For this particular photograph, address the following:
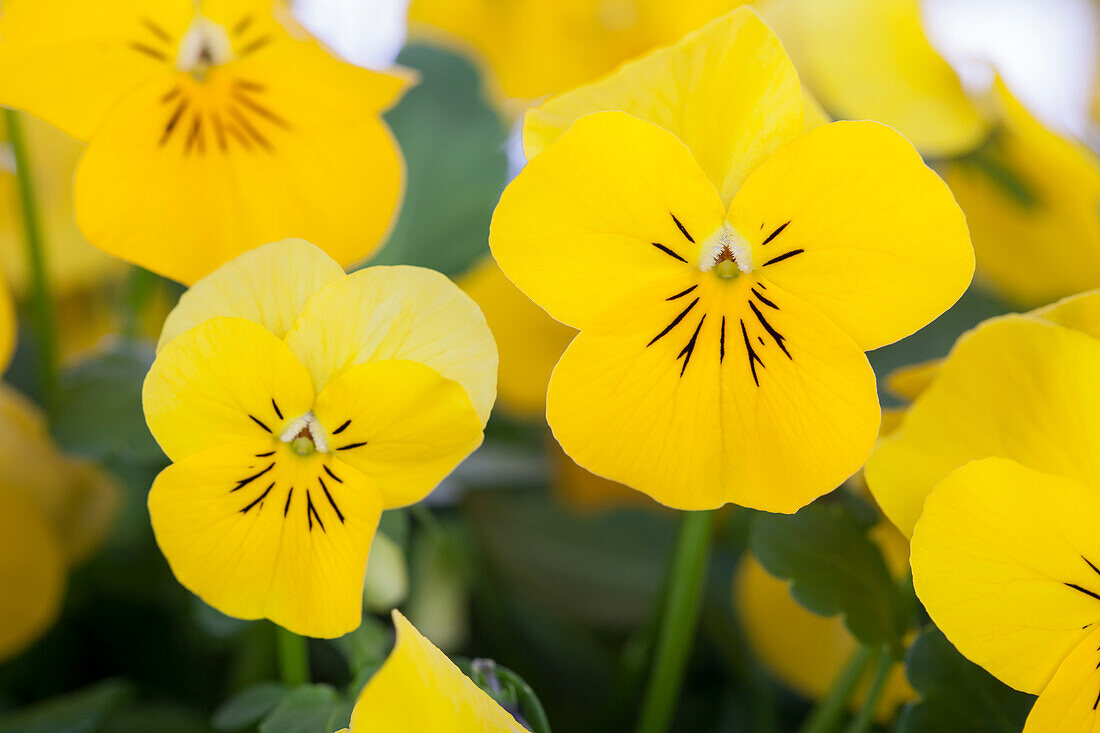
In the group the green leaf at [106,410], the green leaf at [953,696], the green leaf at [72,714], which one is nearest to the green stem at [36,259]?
the green leaf at [106,410]

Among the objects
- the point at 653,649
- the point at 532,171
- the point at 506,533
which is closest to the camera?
the point at 532,171

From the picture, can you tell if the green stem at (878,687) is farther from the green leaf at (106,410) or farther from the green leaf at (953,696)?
the green leaf at (106,410)

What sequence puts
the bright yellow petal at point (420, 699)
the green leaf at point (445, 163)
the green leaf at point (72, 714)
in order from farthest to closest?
1. the green leaf at point (445, 163)
2. the green leaf at point (72, 714)
3. the bright yellow petal at point (420, 699)

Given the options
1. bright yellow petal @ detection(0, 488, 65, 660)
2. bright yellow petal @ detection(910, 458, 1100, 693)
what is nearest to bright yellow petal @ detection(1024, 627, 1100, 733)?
bright yellow petal @ detection(910, 458, 1100, 693)

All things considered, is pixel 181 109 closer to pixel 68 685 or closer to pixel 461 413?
pixel 461 413

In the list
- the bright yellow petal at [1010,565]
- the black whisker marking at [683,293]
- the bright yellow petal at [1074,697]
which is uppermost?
the black whisker marking at [683,293]

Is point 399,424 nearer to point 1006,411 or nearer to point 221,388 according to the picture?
point 221,388

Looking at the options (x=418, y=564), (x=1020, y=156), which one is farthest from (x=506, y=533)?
(x=1020, y=156)

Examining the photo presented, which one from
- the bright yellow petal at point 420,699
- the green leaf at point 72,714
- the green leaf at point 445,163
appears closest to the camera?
the bright yellow petal at point 420,699
